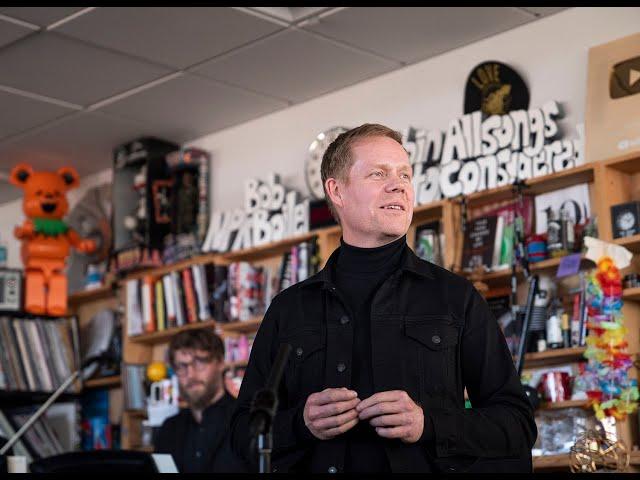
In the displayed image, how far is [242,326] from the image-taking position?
5.23m

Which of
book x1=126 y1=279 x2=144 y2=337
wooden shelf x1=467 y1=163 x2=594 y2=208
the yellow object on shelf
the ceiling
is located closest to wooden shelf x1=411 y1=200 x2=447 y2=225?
wooden shelf x1=467 y1=163 x2=594 y2=208

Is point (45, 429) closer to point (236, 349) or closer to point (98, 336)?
point (98, 336)

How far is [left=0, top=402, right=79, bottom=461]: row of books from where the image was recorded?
589 cm

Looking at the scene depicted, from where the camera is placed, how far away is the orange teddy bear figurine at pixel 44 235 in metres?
5.98

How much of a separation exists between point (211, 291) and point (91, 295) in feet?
4.18

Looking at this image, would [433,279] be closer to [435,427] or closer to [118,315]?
[435,427]

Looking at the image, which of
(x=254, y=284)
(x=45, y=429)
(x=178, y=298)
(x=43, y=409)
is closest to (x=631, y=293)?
(x=254, y=284)

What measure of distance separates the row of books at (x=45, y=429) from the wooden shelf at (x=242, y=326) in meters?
1.34

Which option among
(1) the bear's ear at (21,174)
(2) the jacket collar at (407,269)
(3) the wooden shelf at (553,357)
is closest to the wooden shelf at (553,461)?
(3) the wooden shelf at (553,357)

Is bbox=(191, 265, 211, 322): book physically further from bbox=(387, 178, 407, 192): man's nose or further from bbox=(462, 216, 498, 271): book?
Answer: bbox=(387, 178, 407, 192): man's nose

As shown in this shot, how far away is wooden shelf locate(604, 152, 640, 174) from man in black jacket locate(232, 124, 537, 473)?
214 centimetres

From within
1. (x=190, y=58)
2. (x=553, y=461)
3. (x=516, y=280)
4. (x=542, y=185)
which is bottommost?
(x=553, y=461)

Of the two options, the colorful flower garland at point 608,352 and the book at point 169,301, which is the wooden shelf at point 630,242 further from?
the book at point 169,301

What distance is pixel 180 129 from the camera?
582 centimetres
